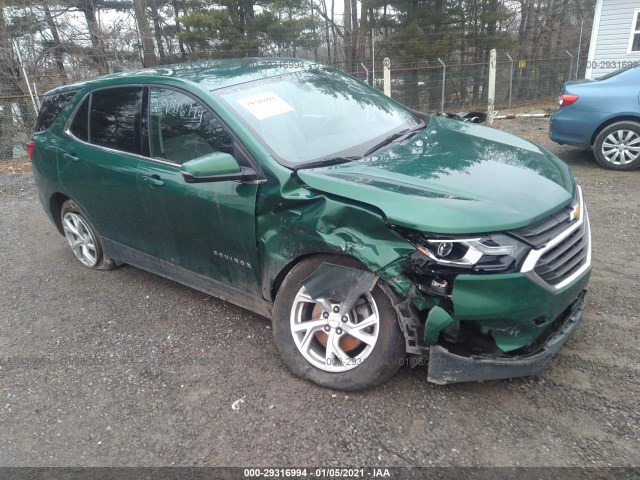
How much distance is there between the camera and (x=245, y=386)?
2.84 m

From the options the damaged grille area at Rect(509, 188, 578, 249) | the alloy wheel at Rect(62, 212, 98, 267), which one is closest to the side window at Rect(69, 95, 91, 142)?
the alloy wheel at Rect(62, 212, 98, 267)

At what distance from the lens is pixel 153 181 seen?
10.9ft

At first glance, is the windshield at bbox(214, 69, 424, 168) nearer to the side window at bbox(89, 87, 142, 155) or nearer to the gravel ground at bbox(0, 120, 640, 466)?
the side window at bbox(89, 87, 142, 155)

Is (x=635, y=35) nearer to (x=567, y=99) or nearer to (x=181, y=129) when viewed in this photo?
(x=567, y=99)

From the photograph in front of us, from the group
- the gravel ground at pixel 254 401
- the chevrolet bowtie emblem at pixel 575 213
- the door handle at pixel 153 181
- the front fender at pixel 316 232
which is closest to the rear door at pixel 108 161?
the door handle at pixel 153 181

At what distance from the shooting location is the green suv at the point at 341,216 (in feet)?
7.59

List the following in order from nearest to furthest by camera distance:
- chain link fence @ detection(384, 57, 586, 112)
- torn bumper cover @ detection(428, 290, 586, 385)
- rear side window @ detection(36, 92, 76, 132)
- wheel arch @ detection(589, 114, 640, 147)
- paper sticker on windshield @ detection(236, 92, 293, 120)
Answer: torn bumper cover @ detection(428, 290, 586, 385) → paper sticker on windshield @ detection(236, 92, 293, 120) → rear side window @ detection(36, 92, 76, 132) → wheel arch @ detection(589, 114, 640, 147) → chain link fence @ detection(384, 57, 586, 112)

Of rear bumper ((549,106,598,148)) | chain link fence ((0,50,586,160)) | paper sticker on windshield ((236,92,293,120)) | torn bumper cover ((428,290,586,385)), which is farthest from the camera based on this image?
chain link fence ((0,50,586,160))

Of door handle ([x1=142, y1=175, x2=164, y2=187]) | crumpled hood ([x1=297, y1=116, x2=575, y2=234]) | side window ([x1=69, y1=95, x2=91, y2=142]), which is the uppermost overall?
side window ([x1=69, y1=95, x2=91, y2=142])

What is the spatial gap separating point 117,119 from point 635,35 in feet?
49.8

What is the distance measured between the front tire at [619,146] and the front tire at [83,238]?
252 inches

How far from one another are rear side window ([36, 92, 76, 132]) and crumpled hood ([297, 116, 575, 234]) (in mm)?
2803

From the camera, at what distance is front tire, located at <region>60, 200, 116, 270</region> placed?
4312 mm

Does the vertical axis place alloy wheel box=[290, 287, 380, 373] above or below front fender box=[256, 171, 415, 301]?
below
